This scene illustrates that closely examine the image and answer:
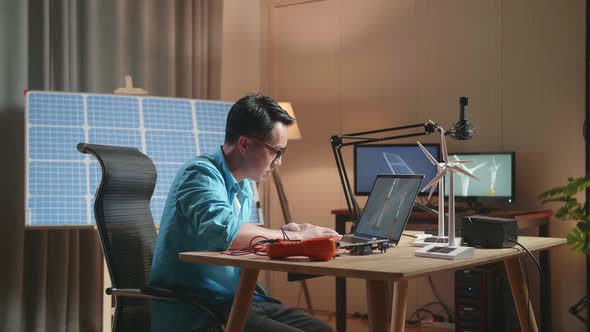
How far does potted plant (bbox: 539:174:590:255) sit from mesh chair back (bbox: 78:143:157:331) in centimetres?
241

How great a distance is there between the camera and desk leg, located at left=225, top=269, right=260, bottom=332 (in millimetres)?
1800

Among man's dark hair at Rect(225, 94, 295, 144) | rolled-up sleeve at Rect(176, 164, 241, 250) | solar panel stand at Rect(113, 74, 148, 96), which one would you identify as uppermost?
solar panel stand at Rect(113, 74, 148, 96)

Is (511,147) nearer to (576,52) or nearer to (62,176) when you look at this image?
(576,52)

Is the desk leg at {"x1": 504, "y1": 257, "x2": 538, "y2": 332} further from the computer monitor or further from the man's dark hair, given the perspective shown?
the computer monitor

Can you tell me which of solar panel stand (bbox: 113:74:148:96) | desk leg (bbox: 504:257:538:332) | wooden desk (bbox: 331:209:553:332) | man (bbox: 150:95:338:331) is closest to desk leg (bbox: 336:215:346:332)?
wooden desk (bbox: 331:209:553:332)

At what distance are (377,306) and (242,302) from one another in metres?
0.36

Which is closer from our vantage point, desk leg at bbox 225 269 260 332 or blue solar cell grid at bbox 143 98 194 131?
desk leg at bbox 225 269 260 332

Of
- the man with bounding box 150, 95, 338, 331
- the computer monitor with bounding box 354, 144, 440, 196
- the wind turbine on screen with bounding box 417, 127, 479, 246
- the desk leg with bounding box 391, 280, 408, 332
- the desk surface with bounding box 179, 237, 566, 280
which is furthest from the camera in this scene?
the computer monitor with bounding box 354, 144, 440, 196

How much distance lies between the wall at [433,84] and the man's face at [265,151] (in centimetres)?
266

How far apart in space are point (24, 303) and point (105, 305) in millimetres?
659

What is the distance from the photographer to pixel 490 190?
4258 mm

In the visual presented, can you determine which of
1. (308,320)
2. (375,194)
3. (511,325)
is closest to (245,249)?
(308,320)

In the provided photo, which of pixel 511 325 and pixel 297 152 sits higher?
pixel 297 152

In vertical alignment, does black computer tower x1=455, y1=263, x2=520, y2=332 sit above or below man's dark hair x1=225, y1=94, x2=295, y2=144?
below
